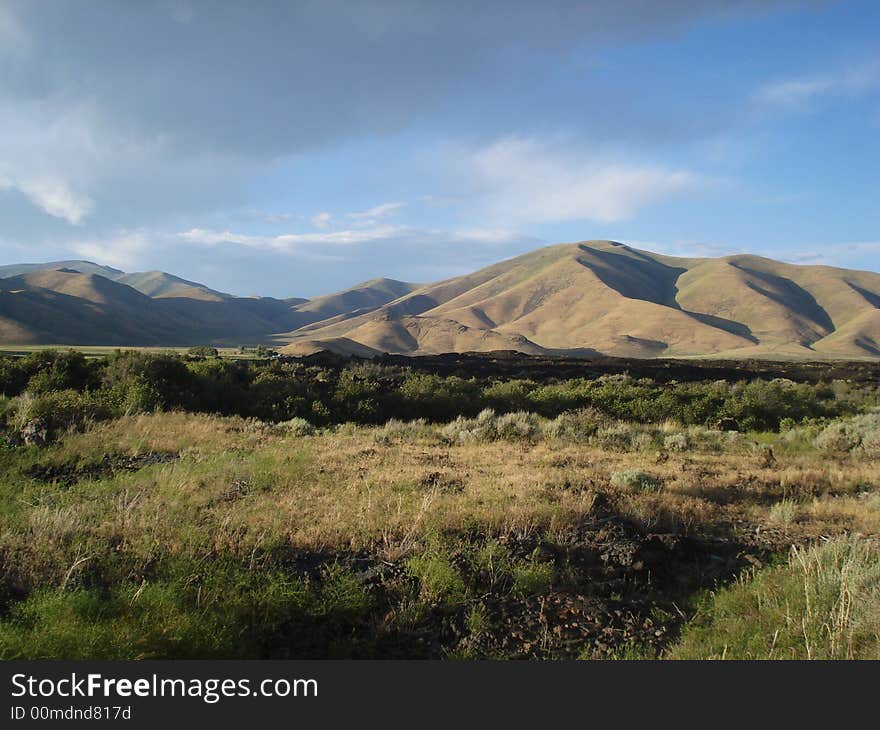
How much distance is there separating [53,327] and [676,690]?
161 meters

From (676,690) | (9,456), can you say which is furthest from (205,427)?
(676,690)

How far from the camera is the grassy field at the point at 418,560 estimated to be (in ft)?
14.2

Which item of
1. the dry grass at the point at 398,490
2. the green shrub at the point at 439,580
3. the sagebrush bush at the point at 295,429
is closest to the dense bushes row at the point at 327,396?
the sagebrush bush at the point at 295,429

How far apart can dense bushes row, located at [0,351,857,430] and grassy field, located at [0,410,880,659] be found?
8.17m

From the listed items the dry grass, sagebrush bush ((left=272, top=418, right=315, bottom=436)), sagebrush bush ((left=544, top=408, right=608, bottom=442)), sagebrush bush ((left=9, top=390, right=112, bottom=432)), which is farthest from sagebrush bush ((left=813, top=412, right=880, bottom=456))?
sagebrush bush ((left=9, top=390, right=112, bottom=432))

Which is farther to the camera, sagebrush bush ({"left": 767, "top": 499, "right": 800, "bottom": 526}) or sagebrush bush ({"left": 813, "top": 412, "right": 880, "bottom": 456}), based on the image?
sagebrush bush ({"left": 813, "top": 412, "right": 880, "bottom": 456})

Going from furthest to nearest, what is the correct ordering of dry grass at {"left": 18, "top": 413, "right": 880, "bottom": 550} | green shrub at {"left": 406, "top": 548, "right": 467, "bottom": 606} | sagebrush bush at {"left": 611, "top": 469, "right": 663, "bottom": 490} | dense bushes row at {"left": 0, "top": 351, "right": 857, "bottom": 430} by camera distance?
dense bushes row at {"left": 0, "top": 351, "right": 857, "bottom": 430} < sagebrush bush at {"left": 611, "top": 469, "right": 663, "bottom": 490} < dry grass at {"left": 18, "top": 413, "right": 880, "bottom": 550} < green shrub at {"left": 406, "top": 548, "right": 467, "bottom": 606}

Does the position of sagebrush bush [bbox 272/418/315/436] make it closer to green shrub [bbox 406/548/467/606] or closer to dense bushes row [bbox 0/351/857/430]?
dense bushes row [bbox 0/351/857/430]

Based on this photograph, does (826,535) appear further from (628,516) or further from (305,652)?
(305,652)

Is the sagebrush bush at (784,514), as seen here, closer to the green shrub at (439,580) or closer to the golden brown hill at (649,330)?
the green shrub at (439,580)

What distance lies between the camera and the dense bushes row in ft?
57.7

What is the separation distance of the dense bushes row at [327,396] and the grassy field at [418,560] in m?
8.17

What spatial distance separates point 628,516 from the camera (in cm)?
741

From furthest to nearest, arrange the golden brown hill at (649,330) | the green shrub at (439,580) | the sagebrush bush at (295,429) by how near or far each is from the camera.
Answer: the golden brown hill at (649,330)
the sagebrush bush at (295,429)
the green shrub at (439,580)
